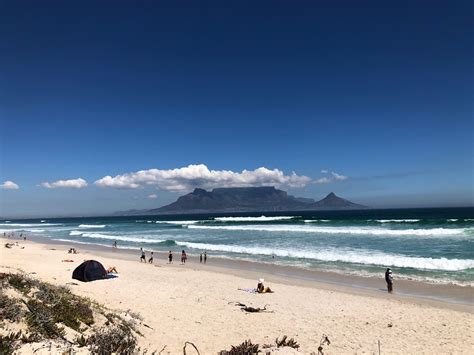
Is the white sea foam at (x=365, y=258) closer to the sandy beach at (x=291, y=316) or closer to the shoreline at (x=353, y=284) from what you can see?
the shoreline at (x=353, y=284)

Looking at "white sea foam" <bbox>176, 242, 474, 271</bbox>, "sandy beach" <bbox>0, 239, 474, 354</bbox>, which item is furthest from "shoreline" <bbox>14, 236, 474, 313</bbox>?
"white sea foam" <bbox>176, 242, 474, 271</bbox>

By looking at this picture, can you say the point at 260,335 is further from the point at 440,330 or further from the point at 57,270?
the point at 57,270

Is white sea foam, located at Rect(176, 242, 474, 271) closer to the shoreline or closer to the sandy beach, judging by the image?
the shoreline

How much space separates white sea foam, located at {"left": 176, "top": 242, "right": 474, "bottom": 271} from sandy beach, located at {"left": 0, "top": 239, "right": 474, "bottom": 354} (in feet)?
24.0

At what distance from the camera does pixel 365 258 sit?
24.3 meters

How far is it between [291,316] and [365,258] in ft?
47.1

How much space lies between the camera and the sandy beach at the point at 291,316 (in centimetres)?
909

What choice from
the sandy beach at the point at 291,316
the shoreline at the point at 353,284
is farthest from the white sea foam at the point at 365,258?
the sandy beach at the point at 291,316

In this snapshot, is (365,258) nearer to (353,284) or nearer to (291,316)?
(353,284)

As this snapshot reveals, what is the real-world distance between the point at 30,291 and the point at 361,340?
318 inches

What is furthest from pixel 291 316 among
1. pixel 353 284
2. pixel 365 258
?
pixel 365 258

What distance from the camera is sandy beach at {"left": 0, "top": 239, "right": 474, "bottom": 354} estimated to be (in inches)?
358

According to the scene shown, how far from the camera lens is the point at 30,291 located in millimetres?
8039

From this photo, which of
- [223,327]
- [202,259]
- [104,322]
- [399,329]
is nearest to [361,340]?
[399,329]
